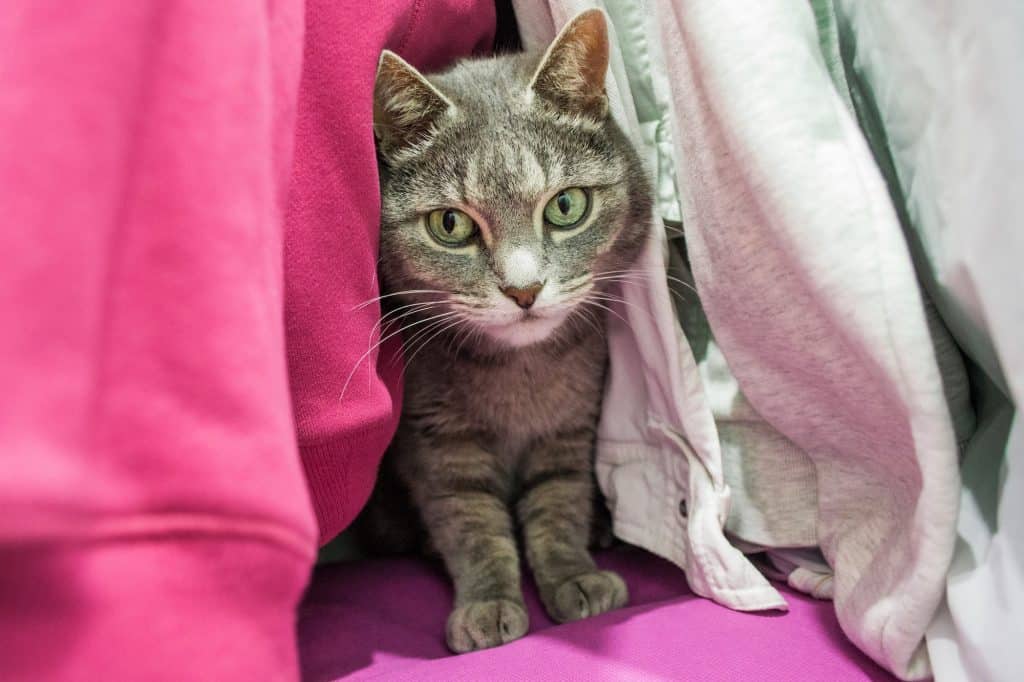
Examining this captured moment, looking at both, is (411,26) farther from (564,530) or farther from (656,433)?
(564,530)

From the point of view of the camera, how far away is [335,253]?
738mm

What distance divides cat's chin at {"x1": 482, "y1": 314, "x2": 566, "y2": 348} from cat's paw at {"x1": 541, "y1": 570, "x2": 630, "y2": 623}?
1.11ft

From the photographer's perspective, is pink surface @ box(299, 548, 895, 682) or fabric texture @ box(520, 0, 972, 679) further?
pink surface @ box(299, 548, 895, 682)

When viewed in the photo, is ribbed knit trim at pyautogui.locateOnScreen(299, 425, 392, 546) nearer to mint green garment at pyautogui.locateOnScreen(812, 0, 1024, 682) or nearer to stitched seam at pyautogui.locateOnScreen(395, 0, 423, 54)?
stitched seam at pyautogui.locateOnScreen(395, 0, 423, 54)

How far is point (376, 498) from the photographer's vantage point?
4.25 ft

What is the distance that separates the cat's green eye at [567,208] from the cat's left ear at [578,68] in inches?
4.6

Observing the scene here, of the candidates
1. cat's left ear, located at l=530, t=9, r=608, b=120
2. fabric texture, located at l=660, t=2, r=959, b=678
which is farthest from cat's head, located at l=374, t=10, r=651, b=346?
fabric texture, located at l=660, t=2, r=959, b=678

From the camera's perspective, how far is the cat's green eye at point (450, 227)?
1.00 meters

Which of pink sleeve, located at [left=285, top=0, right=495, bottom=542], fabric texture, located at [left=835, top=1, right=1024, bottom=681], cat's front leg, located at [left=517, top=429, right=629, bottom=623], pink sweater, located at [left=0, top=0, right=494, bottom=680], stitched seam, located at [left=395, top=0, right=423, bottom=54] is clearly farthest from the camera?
cat's front leg, located at [left=517, top=429, right=629, bottom=623]

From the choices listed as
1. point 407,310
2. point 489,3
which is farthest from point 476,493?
point 489,3

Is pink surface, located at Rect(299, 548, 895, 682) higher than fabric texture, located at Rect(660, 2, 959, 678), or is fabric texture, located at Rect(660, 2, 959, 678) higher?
fabric texture, located at Rect(660, 2, 959, 678)

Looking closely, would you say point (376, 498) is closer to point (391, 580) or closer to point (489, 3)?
point (391, 580)

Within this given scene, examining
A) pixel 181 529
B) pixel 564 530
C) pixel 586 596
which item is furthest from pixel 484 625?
pixel 181 529

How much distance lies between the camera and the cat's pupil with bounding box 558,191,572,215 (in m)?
1.01
